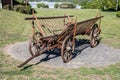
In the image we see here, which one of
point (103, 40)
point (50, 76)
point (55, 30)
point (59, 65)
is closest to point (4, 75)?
point (50, 76)

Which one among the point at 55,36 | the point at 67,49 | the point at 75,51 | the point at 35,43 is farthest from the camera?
the point at 75,51

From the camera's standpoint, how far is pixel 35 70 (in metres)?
8.76

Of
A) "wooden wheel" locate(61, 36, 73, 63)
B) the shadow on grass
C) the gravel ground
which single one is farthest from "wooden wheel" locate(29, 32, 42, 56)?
"wooden wheel" locate(61, 36, 73, 63)

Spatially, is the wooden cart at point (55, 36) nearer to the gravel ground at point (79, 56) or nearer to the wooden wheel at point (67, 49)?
the wooden wheel at point (67, 49)

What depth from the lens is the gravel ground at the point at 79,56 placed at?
Answer: 31.5ft

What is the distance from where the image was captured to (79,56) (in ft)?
34.7

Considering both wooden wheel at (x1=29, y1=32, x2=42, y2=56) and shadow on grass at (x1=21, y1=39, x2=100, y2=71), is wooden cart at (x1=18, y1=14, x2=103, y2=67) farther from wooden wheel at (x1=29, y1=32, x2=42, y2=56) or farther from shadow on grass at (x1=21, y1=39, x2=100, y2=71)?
shadow on grass at (x1=21, y1=39, x2=100, y2=71)

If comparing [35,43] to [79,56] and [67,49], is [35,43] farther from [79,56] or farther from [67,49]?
[79,56]

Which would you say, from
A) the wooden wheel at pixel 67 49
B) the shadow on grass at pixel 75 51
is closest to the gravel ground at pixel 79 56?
the shadow on grass at pixel 75 51

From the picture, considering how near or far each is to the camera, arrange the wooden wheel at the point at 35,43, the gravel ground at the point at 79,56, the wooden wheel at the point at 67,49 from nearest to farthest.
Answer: the wooden wheel at the point at 67,49 < the gravel ground at the point at 79,56 < the wooden wheel at the point at 35,43

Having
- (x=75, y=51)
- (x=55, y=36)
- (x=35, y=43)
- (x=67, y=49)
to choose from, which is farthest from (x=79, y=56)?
(x=35, y=43)

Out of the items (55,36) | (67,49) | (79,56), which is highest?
(55,36)

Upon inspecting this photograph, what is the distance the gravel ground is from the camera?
378 inches

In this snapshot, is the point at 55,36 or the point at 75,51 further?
the point at 75,51
